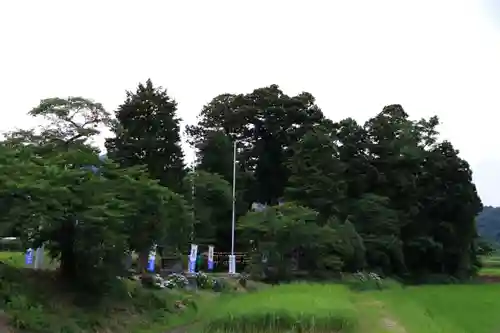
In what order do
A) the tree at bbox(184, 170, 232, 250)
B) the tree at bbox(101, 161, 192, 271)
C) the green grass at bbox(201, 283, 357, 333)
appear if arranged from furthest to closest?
the tree at bbox(184, 170, 232, 250) → the tree at bbox(101, 161, 192, 271) → the green grass at bbox(201, 283, 357, 333)

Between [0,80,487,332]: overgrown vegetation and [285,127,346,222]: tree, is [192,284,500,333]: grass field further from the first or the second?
[285,127,346,222]: tree

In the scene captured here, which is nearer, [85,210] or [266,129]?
[85,210]

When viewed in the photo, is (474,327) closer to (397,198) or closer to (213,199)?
(213,199)

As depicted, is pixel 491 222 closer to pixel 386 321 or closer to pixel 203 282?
pixel 203 282

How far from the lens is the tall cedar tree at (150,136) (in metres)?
35.7

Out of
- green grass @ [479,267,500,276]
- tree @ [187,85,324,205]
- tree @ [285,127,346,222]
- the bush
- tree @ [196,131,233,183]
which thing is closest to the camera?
the bush

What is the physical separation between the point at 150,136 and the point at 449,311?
62.4 feet

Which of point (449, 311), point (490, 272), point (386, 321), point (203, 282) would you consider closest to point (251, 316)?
point (386, 321)

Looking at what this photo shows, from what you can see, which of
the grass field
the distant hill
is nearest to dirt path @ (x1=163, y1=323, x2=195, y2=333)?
the grass field

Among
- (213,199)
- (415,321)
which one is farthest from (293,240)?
(415,321)

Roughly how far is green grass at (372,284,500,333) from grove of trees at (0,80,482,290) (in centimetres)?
754

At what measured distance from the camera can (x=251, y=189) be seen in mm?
51375

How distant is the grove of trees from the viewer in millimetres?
19273

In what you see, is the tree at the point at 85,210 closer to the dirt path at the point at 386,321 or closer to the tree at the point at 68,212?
the tree at the point at 68,212
